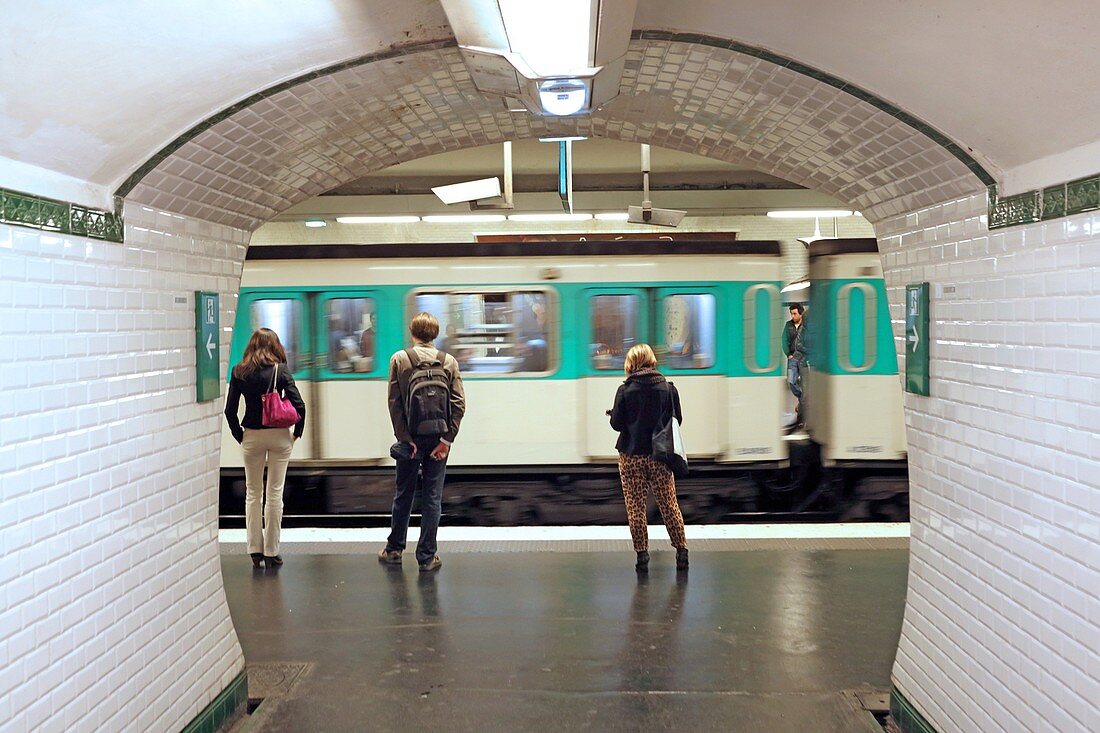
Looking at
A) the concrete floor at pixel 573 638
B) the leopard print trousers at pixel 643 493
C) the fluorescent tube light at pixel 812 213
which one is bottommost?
the concrete floor at pixel 573 638

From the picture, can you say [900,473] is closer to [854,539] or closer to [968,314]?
[854,539]

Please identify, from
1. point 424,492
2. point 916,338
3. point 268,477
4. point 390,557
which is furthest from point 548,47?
point 390,557

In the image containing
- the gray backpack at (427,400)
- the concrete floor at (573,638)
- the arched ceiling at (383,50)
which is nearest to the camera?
the arched ceiling at (383,50)

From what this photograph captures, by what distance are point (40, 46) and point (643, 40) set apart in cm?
186

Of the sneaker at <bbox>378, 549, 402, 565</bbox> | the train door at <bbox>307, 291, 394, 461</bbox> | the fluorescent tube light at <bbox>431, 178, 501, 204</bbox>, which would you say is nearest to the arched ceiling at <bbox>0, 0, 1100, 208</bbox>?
the sneaker at <bbox>378, 549, 402, 565</bbox>

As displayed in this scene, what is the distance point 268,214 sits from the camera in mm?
5027

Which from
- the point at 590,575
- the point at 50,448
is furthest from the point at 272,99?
the point at 590,575

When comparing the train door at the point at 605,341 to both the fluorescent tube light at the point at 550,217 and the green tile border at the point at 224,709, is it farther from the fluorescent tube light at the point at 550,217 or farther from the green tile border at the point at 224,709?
the fluorescent tube light at the point at 550,217

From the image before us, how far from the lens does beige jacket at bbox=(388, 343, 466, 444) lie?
6.87m

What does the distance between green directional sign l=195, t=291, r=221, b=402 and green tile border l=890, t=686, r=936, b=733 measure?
322cm

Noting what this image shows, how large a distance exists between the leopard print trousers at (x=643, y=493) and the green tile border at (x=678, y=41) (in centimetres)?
381

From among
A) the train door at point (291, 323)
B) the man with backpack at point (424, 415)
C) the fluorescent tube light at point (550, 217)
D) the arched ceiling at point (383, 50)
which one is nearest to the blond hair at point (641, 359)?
the man with backpack at point (424, 415)

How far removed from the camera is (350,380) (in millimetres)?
9312

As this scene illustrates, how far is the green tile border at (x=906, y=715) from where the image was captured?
411 cm
